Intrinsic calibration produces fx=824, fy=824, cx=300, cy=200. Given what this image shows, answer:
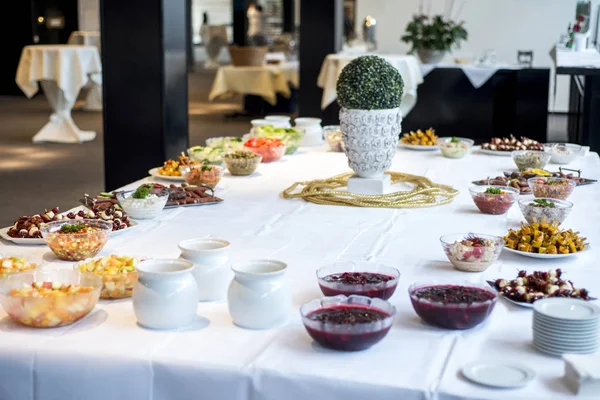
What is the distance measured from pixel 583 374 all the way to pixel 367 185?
1607mm

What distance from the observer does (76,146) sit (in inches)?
305

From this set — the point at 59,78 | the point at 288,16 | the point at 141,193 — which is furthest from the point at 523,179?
the point at 288,16

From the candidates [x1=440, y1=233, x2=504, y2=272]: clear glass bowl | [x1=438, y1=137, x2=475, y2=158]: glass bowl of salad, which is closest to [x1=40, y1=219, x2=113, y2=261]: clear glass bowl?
[x1=440, y1=233, x2=504, y2=272]: clear glass bowl

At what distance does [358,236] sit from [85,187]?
3852 mm

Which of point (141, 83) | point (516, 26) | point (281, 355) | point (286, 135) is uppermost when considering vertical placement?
point (516, 26)

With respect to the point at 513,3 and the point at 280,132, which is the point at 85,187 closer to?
the point at 280,132

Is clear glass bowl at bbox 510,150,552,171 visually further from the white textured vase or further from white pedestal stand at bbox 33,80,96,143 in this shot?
white pedestal stand at bbox 33,80,96,143

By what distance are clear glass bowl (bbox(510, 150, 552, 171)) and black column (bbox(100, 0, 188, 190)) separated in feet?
5.47

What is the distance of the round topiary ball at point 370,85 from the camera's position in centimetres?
259

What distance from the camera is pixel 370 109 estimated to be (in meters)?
2.62

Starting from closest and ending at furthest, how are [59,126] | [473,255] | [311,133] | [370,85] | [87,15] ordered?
[473,255] → [370,85] → [311,133] → [59,126] → [87,15]

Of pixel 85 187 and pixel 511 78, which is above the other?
pixel 511 78

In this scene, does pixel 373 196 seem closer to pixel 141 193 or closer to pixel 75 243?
pixel 141 193

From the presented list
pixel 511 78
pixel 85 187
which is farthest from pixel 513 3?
pixel 85 187
